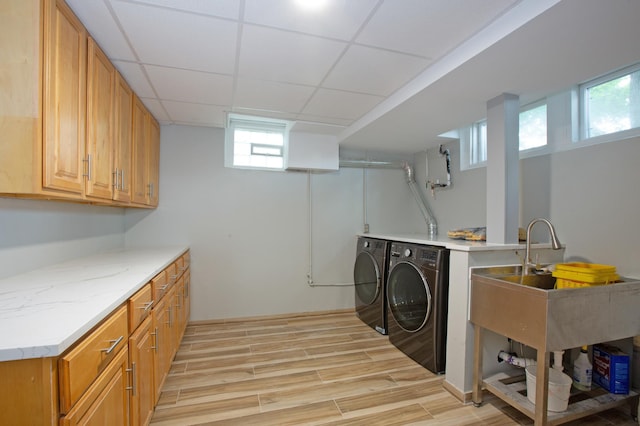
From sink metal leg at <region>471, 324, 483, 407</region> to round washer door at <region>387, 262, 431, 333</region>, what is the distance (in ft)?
1.26

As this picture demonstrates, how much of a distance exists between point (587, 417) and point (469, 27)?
238cm

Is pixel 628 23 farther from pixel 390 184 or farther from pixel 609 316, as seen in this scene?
pixel 390 184

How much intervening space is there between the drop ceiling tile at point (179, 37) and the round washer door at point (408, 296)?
208cm

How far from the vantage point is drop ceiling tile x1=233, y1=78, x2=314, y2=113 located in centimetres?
212

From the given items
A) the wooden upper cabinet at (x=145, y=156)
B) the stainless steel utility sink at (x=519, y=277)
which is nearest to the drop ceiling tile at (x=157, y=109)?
the wooden upper cabinet at (x=145, y=156)

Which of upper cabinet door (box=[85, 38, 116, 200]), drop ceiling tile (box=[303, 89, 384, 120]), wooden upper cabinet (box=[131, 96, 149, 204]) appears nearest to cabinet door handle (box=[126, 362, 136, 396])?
upper cabinet door (box=[85, 38, 116, 200])

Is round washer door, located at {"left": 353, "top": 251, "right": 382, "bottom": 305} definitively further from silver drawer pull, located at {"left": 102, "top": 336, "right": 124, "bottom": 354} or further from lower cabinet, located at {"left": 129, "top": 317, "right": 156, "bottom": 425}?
silver drawer pull, located at {"left": 102, "top": 336, "right": 124, "bottom": 354}

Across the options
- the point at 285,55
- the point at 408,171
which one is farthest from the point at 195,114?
the point at 408,171

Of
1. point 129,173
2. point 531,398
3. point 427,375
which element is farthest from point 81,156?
point 531,398

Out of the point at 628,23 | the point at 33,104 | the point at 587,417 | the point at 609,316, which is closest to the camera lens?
the point at 33,104

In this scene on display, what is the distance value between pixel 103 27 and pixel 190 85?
26.2 inches

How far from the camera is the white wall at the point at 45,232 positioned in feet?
4.73

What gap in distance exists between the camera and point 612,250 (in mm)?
1860

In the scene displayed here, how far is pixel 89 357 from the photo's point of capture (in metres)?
0.89
